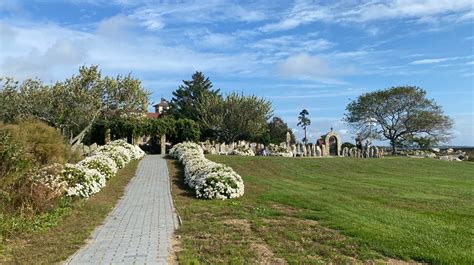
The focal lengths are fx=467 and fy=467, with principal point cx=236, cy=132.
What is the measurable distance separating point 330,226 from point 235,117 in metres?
49.1

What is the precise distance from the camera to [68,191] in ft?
43.0

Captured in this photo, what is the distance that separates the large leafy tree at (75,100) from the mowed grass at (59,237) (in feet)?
77.9

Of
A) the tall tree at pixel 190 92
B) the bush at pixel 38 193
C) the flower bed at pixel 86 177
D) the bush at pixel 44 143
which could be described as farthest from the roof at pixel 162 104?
the bush at pixel 38 193

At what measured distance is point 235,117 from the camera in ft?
191

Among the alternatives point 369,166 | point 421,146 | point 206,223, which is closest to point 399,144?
point 421,146

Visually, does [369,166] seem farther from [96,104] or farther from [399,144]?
[399,144]

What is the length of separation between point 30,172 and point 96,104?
26.3 m

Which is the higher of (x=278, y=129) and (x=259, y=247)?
(x=278, y=129)

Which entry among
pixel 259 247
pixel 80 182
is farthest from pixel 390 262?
pixel 80 182

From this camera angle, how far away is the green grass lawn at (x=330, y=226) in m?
7.29

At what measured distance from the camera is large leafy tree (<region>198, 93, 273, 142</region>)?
58.0 meters

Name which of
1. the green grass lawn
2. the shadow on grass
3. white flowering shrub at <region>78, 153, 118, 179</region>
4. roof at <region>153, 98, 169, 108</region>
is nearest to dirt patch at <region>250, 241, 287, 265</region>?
the green grass lawn

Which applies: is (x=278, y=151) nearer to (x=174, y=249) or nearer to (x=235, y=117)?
(x=235, y=117)

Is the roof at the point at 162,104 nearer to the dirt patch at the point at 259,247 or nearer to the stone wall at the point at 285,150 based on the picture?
the stone wall at the point at 285,150
